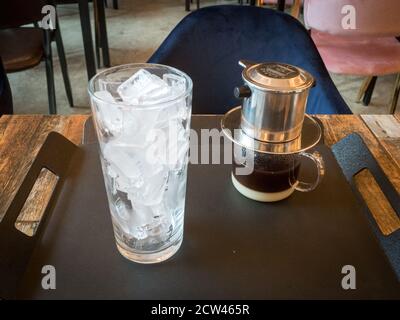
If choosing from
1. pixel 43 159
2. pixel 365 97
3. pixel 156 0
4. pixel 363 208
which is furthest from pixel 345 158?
pixel 156 0

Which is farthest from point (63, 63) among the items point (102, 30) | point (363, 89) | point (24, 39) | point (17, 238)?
point (17, 238)

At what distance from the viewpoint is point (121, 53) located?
266 cm

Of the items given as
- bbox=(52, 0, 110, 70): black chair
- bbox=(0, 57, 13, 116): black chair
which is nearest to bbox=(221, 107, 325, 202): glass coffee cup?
bbox=(0, 57, 13, 116): black chair

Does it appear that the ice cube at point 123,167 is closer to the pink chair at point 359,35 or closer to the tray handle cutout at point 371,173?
the tray handle cutout at point 371,173

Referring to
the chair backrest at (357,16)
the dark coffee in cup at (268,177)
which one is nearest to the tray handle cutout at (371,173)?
the dark coffee in cup at (268,177)

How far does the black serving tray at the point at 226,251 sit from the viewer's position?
0.41m

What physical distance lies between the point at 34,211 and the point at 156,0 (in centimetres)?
353

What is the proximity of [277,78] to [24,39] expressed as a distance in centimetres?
159

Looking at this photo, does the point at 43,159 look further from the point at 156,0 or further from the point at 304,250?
the point at 156,0

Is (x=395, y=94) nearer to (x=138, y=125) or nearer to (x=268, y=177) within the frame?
(x=268, y=177)

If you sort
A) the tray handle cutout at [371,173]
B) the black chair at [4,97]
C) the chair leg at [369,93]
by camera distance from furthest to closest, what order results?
1. the chair leg at [369,93]
2. the black chair at [4,97]
3. the tray handle cutout at [371,173]

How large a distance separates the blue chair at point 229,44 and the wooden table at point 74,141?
186 mm

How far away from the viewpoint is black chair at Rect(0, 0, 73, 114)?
142 cm

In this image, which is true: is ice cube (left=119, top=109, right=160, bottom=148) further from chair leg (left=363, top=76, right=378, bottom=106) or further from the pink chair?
chair leg (left=363, top=76, right=378, bottom=106)
